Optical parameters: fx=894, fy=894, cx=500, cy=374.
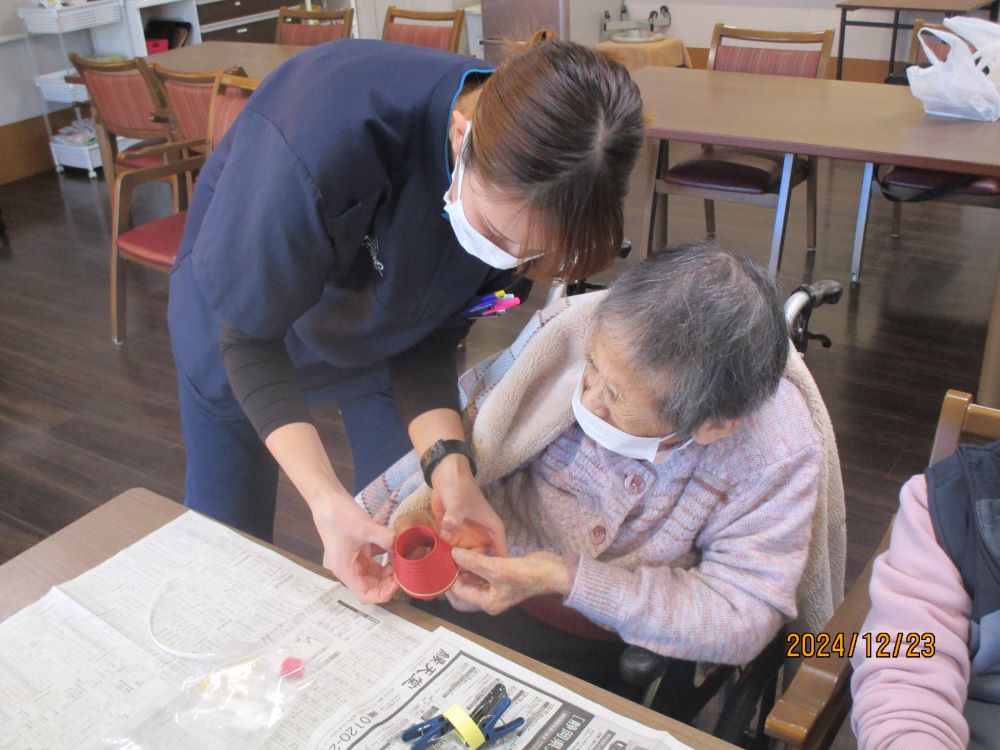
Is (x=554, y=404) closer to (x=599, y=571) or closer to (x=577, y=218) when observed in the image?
(x=599, y=571)

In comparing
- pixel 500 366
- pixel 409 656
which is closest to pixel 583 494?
pixel 500 366

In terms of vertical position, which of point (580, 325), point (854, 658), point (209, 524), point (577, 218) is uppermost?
point (577, 218)

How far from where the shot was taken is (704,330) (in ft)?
3.31

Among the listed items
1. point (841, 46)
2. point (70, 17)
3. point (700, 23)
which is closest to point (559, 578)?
→ point (70, 17)

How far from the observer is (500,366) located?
1390 millimetres

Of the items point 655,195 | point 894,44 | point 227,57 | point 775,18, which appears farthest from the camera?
point 775,18

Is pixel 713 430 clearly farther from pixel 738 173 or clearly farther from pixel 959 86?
pixel 738 173

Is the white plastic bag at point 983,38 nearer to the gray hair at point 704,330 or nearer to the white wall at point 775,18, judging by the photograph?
the gray hair at point 704,330

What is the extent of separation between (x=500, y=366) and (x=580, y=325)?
0.49ft

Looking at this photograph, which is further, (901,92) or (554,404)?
(901,92)

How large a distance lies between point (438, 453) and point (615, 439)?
0.25 metres

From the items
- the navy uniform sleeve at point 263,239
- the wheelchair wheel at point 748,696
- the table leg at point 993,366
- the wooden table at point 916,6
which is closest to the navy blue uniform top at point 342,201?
the navy uniform sleeve at point 263,239

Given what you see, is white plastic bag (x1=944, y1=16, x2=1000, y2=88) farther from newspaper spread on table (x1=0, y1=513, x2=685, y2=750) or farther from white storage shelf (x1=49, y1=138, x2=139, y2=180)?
white storage shelf (x1=49, y1=138, x2=139, y2=180)

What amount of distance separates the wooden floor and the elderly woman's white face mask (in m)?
1.27
